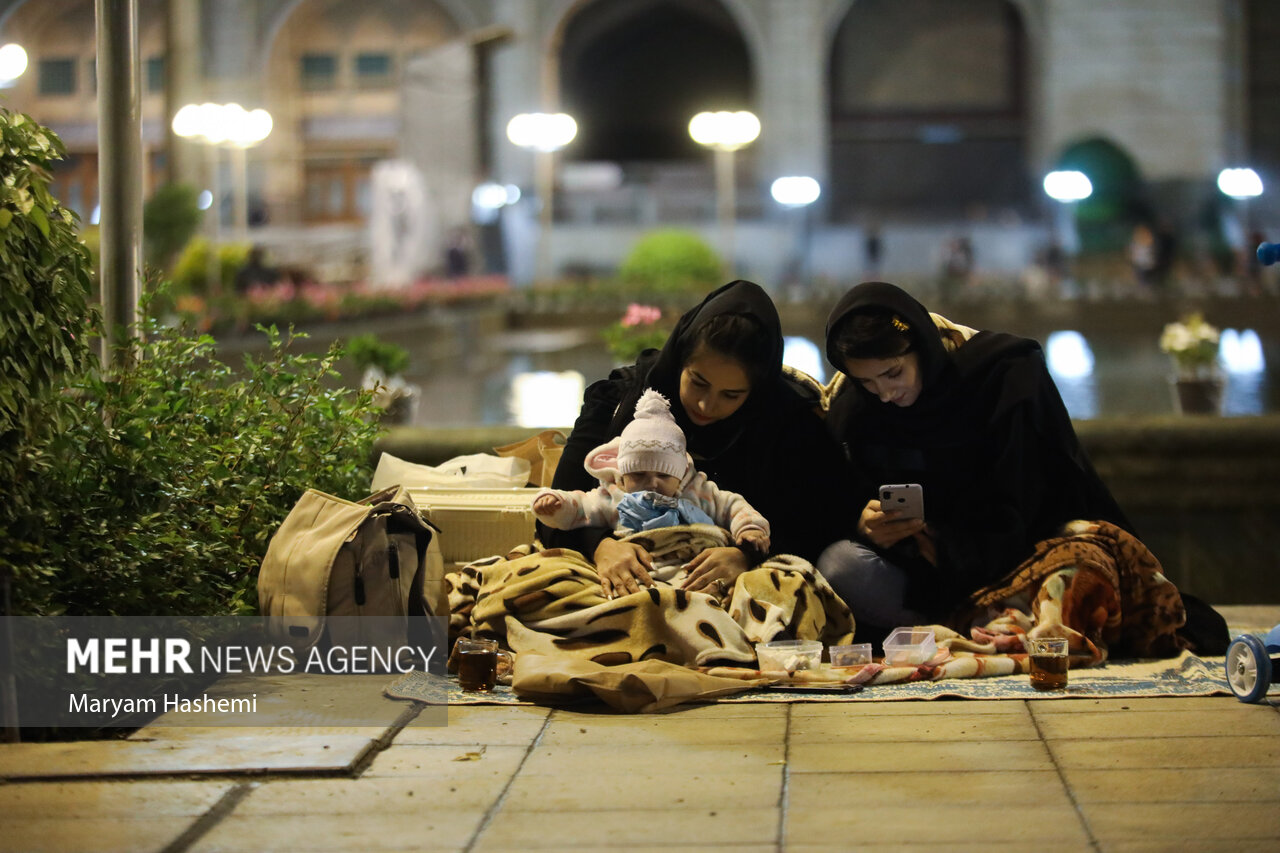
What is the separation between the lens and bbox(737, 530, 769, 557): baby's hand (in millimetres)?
4566

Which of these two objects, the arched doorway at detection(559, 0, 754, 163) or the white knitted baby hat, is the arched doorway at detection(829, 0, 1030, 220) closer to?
the arched doorway at detection(559, 0, 754, 163)

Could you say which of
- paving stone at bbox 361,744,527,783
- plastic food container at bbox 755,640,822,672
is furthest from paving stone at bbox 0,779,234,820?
plastic food container at bbox 755,640,822,672

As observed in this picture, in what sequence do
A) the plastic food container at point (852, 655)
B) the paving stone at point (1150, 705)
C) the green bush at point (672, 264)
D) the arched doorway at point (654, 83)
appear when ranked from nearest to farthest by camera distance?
the paving stone at point (1150, 705), the plastic food container at point (852, 655), the green bush at point (672, 264), the arched doorway at point (654, 83)

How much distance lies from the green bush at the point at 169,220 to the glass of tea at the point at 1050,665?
48.2 feet

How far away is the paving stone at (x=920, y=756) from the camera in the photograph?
3482 mm

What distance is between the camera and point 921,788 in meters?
3.33

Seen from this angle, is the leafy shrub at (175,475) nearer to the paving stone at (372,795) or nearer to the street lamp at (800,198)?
the paving stone at (372,795)

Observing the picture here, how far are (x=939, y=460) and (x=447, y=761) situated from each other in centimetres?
192

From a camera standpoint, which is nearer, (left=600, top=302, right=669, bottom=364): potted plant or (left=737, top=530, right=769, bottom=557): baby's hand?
(left=737, top=530, right=769, bottom=557): baby's hand

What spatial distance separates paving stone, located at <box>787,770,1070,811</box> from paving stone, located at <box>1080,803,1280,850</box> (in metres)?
0.13

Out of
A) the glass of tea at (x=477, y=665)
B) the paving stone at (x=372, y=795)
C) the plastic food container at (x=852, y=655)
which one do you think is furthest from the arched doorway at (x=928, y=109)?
the paving stone at (x=372, y=795)

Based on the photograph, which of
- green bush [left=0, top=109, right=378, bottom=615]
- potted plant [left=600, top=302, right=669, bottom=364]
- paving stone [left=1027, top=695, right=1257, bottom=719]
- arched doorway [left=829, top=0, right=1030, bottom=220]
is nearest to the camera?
green bush [left=0, top=109, right=378, bottom=615]

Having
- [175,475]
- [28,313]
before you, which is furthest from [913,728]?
[28,313]

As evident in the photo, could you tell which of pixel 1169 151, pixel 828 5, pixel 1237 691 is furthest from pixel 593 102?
pixel 1237 691
